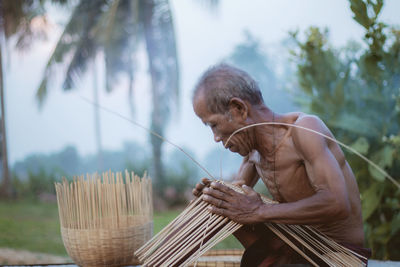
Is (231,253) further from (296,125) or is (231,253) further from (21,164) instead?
(21,164)

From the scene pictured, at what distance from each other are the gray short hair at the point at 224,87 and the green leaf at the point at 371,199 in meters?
1.87

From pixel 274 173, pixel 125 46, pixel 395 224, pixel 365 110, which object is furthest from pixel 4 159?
pixel 274 173

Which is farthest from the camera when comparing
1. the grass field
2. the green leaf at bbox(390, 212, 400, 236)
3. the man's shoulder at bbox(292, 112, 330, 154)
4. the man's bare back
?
the grass field

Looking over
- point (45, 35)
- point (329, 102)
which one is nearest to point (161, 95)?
point (45, 35)

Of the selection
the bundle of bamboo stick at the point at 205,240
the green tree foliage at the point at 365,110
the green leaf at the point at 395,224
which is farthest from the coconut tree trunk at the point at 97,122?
the bundle of bamboo stick at the point at 205,240

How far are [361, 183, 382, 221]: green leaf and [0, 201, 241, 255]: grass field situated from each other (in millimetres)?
1911

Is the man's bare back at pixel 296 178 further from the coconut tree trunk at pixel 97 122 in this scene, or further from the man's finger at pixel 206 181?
the coconut tree trunk at pixel 97 122

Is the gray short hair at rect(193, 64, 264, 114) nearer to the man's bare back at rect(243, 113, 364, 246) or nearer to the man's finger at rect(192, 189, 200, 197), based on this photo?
the man's bare back at rect(243, 113, 364, 246)

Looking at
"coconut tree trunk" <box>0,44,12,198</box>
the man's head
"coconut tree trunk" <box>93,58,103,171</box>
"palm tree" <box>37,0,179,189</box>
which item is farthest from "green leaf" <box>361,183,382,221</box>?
"coconut tree trunk" <box>93,58,103,171</box>

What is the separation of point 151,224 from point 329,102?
6.33ft

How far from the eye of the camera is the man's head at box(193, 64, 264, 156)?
5.09 ft

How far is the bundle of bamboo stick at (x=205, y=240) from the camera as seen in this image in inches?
55.0

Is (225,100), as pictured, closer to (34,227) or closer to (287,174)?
(287,174)

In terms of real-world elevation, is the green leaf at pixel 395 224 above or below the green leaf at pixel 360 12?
below
